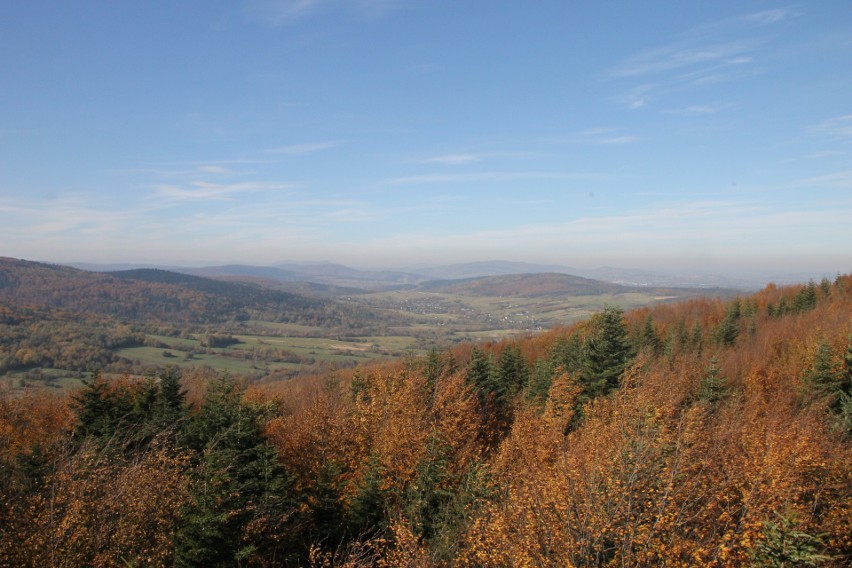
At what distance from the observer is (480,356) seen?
1414 inches

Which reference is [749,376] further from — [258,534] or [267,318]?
[267,318]

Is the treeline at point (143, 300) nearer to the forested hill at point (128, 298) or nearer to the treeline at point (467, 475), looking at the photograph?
the forested hill at point (128, 298)

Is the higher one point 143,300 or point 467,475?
point 467,475

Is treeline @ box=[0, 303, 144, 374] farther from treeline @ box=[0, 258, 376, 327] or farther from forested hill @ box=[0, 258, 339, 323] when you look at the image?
forested hill @ box=[0, 258, 339, 323]

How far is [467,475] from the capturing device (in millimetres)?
16656

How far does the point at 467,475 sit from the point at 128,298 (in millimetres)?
169192

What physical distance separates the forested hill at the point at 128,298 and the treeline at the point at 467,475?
125914mm

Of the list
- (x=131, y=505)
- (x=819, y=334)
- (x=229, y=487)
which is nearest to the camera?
(x=131, y=505)

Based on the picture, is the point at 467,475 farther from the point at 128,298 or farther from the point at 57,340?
the point at 128,298

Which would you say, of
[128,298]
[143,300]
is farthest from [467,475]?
[128,298]

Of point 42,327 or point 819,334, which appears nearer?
point 819,334

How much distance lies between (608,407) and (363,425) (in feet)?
42.1

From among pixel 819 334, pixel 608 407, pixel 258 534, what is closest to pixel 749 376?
pixel 819 334

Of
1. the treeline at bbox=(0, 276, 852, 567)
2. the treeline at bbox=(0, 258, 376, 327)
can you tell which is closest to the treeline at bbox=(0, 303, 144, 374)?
the treeline at bbox=(0, 258, 376, 327)
